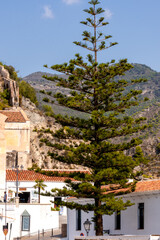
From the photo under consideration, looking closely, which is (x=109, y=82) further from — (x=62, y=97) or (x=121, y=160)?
(x=121, y=160)

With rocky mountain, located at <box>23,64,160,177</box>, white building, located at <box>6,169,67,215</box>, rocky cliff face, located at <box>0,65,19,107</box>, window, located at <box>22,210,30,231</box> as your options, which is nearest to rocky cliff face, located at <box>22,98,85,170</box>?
rocky mountain, located at <box>23,64,160,177</box>

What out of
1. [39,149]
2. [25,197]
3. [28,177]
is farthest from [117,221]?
[39,149]

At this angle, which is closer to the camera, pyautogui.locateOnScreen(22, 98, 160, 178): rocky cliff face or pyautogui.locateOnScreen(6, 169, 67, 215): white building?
pyautogui.locateOnScreen(6, 169, 67, 215): white building

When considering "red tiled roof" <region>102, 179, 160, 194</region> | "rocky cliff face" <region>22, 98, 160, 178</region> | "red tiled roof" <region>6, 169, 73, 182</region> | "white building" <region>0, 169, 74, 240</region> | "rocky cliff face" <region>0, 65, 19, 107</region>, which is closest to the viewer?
"red tiled roof" <region>102, 179, 160, 194</region>

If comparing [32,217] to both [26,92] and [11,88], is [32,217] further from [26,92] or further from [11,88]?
[26,92]

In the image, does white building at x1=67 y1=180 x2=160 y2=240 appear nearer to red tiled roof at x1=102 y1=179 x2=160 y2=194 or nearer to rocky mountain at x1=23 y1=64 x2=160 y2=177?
red tiled roof at x1=102 y1=179 x2=160 y2=194

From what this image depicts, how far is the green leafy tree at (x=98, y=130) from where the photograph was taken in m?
27.6

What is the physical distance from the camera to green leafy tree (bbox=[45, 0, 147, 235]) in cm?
2761

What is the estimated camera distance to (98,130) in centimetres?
2850

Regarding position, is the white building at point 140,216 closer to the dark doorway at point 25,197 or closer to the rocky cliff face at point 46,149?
the dark doorway at point 25,197

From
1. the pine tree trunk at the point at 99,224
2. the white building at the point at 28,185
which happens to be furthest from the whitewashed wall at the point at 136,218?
the white building at the point at 28,185

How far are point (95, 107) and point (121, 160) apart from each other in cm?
340

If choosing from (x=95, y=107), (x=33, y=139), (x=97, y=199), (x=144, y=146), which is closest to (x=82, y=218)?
(x=97, y=199)

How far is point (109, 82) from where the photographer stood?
98.2 feet
